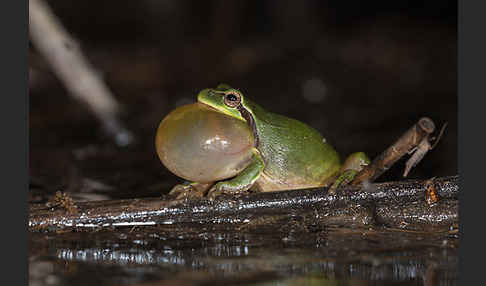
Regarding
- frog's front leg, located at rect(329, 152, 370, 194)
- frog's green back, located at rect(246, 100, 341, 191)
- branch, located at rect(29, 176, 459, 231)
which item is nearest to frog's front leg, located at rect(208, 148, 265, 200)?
frog's green back, located at rect(246, 100, 341, 191)

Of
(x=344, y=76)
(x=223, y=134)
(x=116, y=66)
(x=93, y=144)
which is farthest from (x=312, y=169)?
(x=116, y=66)

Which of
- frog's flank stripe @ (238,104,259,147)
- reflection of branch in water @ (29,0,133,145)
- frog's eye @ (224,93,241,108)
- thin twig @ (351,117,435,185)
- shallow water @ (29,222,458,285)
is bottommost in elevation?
shallow water @ (29,222,458,285)

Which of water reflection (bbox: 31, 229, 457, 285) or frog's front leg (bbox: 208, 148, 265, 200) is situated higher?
frog's front leg (bbox: 208, 148, 265, 200)

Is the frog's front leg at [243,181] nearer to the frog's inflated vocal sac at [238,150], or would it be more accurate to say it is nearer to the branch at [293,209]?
the frog's inflated vocal sac at [238,150]

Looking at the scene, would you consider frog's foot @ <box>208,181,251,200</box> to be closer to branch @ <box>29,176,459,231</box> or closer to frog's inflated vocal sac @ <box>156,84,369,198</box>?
frog's inflated vocal sac @ <box>156,84,369,198</box>

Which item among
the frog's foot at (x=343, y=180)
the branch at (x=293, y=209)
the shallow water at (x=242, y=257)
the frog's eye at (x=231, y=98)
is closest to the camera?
the shallow water at (x=242, y=257)

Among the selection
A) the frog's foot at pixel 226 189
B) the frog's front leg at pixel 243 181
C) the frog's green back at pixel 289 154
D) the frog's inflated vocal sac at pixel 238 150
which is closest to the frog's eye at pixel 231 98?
the frog's inflated vocal sac at pixel 238 150
